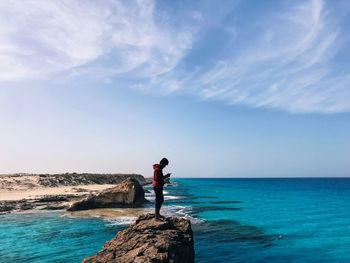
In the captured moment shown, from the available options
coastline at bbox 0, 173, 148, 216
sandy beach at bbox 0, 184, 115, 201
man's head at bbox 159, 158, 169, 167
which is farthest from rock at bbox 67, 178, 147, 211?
man's head at bbox 159, 158, 169, 167

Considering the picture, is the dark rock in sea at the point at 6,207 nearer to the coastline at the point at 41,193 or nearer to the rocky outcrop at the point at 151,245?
the coastline at the point at 41,193

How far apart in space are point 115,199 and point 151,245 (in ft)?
105

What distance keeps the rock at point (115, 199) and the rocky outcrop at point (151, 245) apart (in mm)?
28325

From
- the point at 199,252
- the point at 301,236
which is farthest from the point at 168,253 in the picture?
the point at 301,236

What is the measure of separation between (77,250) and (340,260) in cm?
1758

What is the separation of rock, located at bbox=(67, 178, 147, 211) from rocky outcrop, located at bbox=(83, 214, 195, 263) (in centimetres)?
2833

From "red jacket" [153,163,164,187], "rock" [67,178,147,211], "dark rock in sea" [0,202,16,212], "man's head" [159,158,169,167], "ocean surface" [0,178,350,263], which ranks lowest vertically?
"ocean surface" [0,178,350,263]

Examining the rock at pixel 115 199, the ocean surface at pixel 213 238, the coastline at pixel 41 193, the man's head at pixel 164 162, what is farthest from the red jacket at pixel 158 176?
the rock at pixel 115 199

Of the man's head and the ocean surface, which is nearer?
the man's head

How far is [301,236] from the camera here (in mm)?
31516

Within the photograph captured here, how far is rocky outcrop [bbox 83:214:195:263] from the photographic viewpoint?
13.4 metres

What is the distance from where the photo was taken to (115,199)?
4512cm

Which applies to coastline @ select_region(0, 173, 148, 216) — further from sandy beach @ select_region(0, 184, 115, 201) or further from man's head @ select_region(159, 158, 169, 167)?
man's head @ select_region(159, 158, 169, 167)

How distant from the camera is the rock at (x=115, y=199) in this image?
145ft
